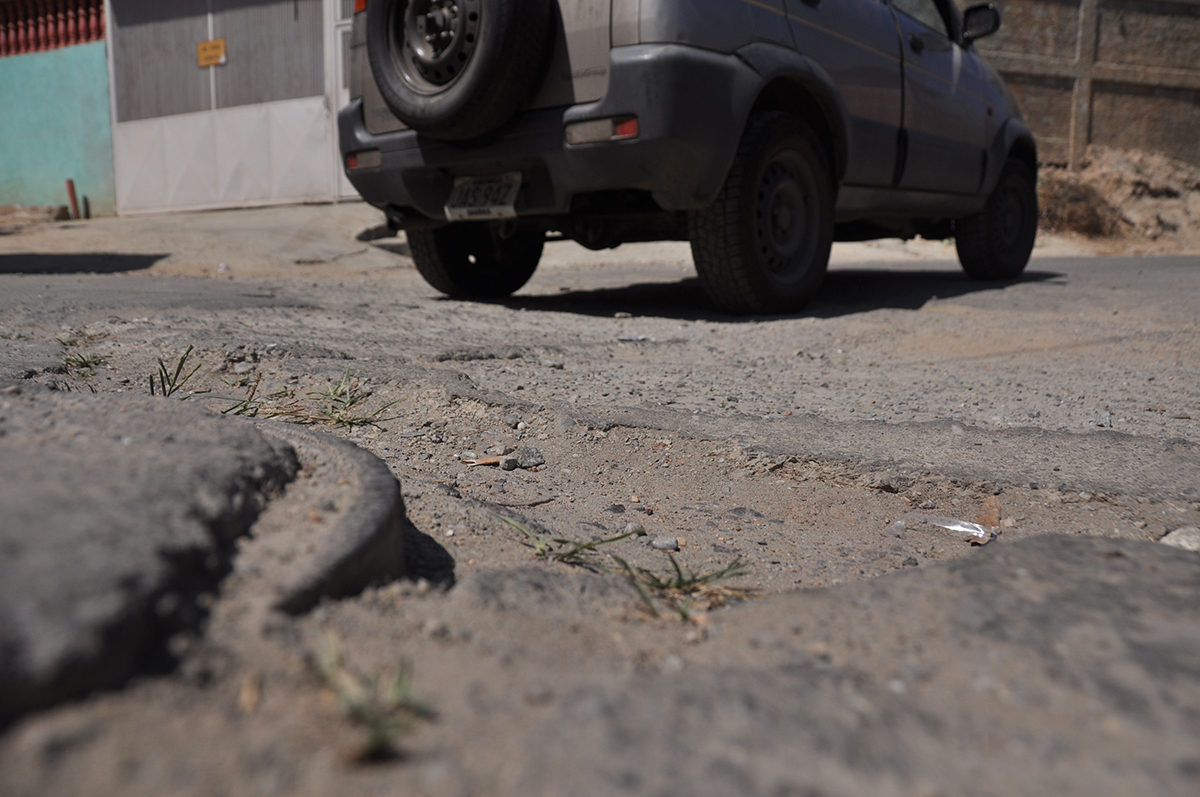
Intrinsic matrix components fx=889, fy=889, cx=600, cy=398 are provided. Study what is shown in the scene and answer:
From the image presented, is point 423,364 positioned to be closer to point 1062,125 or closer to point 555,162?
point 555,162

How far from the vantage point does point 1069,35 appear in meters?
12.6

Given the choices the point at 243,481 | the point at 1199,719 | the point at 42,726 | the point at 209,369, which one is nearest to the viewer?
the point at 42,726

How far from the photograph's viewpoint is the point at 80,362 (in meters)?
2.30

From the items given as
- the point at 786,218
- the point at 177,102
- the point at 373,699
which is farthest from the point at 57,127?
the point at 373,699

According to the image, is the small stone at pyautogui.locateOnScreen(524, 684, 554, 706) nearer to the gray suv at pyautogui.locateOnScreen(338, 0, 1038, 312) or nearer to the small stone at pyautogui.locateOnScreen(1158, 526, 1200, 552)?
the small stone at pyautogui.locateOnScreen(1158, 526, 1200, 552)

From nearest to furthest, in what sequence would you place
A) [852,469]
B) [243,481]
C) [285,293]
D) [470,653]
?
[470,653], [243,481], [852,469], [285,293]

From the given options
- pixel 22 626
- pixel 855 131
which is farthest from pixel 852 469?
pixel 855 131

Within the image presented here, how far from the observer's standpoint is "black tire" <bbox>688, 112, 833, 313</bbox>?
341cm

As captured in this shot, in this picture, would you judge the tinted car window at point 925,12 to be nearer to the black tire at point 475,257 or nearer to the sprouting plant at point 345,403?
the black tire at point 475,257

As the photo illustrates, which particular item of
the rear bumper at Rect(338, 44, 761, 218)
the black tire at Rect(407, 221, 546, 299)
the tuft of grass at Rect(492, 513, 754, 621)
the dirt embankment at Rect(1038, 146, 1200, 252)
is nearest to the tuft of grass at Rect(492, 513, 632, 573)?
the tuft of grass at Rect(492, 513, 754, 621)

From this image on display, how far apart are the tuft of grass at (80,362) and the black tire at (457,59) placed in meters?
1.51

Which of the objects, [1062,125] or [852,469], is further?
[1062,125]

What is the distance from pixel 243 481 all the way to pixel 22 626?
407 mm

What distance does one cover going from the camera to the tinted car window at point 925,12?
4.53 m
